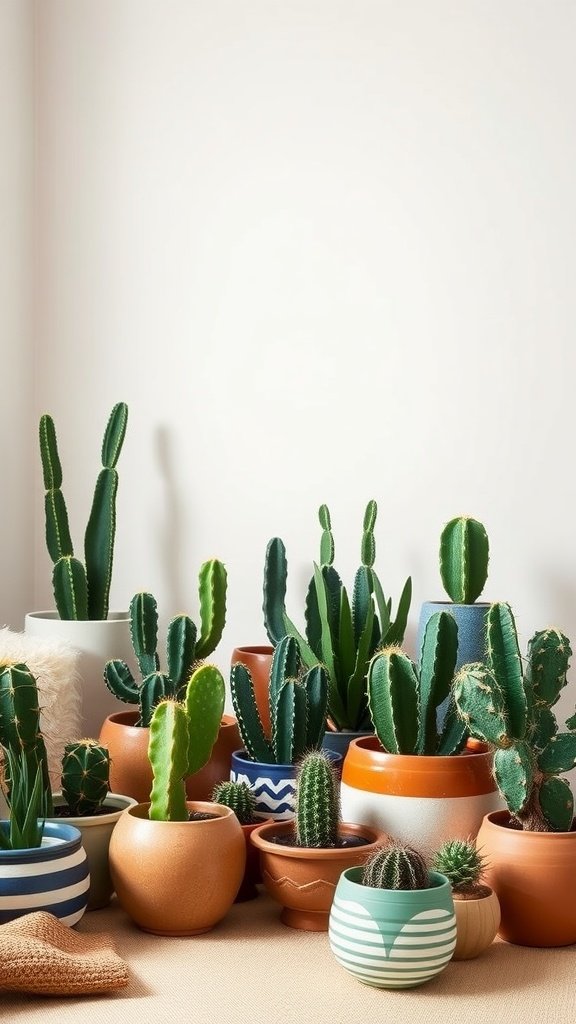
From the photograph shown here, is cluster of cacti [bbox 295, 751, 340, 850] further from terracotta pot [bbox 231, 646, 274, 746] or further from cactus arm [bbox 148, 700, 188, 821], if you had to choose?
terracotta pot [bbox 231, 646, 274, 746]

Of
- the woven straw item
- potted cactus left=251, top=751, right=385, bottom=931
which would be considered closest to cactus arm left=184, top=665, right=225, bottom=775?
potted cactus left=251, top=751, right=385, bottom=931

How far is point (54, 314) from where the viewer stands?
203 centimetres

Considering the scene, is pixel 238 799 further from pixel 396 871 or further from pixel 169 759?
pixel 396 871

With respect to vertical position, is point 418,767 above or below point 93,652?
below

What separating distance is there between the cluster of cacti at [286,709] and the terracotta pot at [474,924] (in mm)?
314

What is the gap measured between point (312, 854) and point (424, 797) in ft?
0.53

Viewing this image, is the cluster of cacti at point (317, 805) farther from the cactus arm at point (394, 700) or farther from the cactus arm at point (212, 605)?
the cactus arm at point (212, 605)

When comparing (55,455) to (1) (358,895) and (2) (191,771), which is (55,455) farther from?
(1) (358,895)

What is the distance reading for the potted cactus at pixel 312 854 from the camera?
123cm

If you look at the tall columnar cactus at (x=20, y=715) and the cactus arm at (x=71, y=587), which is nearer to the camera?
the tall columnar cactus at (x=20, y=715)

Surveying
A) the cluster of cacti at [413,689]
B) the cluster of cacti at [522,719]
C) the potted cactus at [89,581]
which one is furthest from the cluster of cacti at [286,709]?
the potted cactus at [89,581]

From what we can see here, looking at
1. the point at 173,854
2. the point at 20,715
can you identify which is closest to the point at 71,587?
the point at 20,715

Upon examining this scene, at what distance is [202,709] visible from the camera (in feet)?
4.22

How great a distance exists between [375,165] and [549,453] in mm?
558
